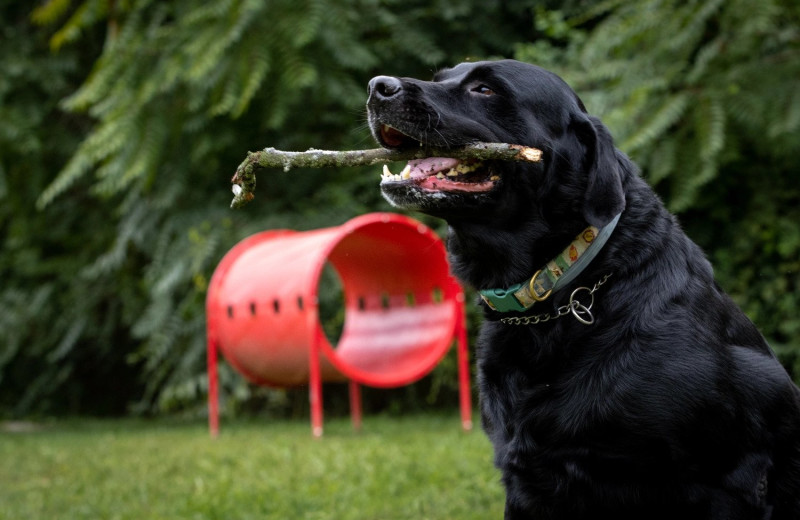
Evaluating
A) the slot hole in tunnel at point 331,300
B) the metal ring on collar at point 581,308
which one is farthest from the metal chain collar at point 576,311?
the slot hole in tunnel at point 331,300

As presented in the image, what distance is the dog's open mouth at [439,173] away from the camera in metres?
2.62

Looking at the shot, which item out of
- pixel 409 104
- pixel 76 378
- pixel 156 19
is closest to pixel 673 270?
pixel 409 104

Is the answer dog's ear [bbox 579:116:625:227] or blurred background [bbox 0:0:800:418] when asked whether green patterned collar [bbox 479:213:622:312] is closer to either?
dog's ear [bbox 579:116:625:227]

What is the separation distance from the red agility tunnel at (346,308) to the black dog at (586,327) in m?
3.44

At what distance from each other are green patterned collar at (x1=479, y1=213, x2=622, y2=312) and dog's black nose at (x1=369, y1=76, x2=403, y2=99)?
2.10 ft

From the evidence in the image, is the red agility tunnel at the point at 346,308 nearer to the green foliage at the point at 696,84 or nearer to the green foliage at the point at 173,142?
the green foliage at the point at 173,142

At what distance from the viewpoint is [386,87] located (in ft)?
8.62

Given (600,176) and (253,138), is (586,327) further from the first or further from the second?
(253,138)

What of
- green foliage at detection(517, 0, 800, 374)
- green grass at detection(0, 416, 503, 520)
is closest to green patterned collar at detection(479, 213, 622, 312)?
green grass at detection(0, 416, 503, 520)

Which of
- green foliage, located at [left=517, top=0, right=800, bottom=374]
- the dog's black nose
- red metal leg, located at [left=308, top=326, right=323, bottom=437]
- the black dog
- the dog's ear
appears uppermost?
the dog's black nose

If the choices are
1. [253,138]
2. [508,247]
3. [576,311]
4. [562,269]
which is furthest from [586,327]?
[253,138]

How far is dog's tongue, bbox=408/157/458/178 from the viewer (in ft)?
8.83

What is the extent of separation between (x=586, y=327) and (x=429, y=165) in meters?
0.66

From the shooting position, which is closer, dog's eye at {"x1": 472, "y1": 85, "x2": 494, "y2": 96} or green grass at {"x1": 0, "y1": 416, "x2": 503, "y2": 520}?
dog's eye at {"x1": 472, "y1": 85, "x2": 494, "y2": 96}
